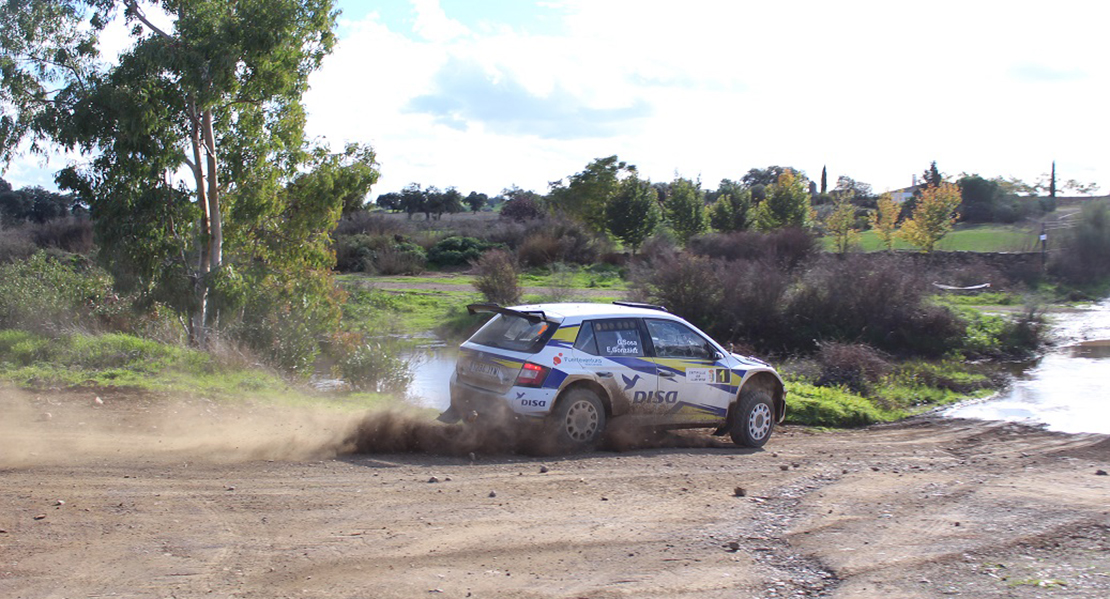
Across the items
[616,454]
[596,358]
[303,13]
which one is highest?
[303,13]

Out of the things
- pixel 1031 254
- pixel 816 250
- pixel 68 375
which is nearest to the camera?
pixel 68 375

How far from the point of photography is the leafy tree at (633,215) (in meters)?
52.0

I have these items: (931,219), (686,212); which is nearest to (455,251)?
(686,212)

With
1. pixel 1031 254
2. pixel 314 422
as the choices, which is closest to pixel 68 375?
pixel 314 422

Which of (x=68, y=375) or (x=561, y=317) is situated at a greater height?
Answer: (x=561, y=317)

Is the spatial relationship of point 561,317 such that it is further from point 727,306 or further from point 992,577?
point 727,306

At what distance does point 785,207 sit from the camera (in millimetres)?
50062

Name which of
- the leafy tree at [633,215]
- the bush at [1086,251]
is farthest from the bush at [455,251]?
the bush at [1086,251]

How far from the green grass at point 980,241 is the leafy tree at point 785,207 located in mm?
2845

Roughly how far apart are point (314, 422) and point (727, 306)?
1964 cm

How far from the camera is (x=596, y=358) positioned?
9.80 meters

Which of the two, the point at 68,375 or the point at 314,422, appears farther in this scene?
the point at 68,375

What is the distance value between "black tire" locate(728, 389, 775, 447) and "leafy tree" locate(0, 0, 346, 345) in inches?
368

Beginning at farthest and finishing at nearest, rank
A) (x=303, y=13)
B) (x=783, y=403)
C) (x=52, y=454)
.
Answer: (x=303, y=13) → (x=783, y=403) → (x=52, y=454)
